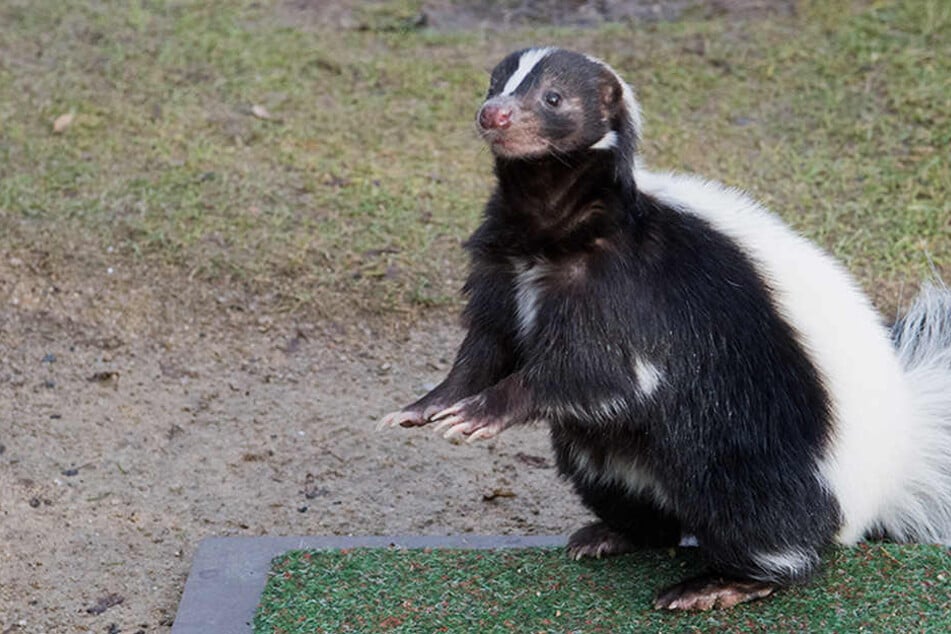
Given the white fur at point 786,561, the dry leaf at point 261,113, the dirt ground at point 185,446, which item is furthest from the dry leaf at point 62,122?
the white fur at point 786,561

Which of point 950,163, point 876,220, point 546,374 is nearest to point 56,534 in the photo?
point 546,374

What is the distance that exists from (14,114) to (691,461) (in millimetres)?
6101

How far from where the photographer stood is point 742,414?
4555 millimetres

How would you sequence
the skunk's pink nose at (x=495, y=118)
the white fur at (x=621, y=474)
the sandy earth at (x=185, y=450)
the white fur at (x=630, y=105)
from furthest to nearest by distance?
the sandy earth at (x=185, y=450) → the white fur at (x=621, y=474) → the white fur at (x=630, y=105) → the skunk's pink nose at (x=495, y=118)

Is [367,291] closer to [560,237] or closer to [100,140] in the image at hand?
[100,140]

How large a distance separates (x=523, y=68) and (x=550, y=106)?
0.17 metres

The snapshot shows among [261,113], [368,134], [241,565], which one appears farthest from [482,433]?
[261,113]

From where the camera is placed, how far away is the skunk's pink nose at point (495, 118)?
438 cm

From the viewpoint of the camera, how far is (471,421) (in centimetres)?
449

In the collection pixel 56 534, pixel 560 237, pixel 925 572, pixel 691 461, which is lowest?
pixel 56 534

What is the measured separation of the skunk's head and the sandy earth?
203 cm

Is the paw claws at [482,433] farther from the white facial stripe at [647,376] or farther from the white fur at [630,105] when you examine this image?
the white fur at [630,105]

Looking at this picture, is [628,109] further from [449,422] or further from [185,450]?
[185,450]

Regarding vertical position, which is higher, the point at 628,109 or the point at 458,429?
the point at 628,109
